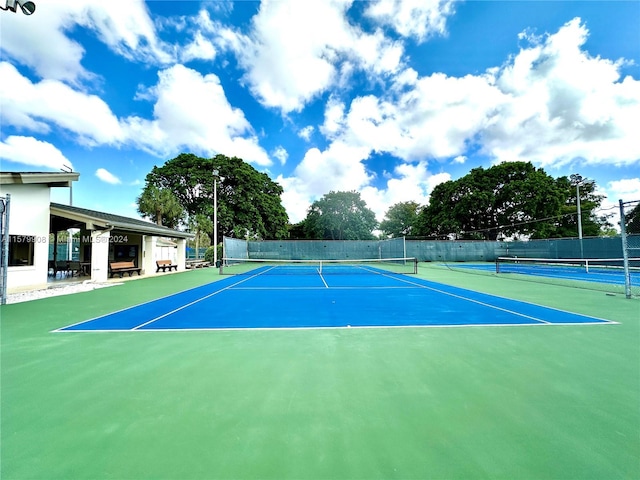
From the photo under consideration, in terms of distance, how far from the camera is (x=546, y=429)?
2199 millimetres

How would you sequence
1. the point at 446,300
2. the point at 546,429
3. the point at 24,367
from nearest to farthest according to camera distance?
the point at 546,429 < the point at 24,367 < the point at 446,300

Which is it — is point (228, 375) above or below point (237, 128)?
below

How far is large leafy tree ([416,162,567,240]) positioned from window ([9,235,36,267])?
34.8 m

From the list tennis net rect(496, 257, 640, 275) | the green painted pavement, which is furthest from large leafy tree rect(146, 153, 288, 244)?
the green painted pavement

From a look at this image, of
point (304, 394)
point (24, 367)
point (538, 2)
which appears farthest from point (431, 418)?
point (538, 2)

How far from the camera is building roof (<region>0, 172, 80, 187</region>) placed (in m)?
9.58

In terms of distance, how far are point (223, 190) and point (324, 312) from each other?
97.3ft

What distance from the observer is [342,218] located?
4403 cm

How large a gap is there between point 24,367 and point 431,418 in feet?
15.8

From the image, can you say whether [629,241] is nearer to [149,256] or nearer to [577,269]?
[577,269]

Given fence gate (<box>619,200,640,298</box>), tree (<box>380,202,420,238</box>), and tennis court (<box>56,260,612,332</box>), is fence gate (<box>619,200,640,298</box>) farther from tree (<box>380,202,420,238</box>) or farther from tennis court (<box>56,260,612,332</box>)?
tree (<box>380,202,420,238</box>)

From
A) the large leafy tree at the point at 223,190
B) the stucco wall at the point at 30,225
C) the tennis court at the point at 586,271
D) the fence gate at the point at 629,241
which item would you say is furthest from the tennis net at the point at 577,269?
the large leafy tree at the point at 223,190

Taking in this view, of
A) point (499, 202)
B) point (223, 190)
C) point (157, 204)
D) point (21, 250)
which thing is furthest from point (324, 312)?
point (499, 202)

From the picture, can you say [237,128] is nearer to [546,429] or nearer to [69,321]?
[69,321]
